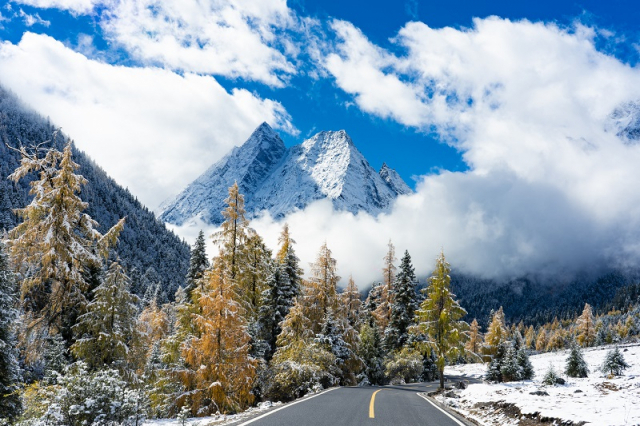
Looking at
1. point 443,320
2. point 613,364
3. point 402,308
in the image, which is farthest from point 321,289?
point 613,364

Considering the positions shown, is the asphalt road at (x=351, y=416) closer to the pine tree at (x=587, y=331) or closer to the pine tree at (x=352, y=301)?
the pine tree at (x=352, y=301)

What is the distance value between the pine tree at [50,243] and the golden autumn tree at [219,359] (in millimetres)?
6779

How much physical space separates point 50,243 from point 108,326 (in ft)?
26.8

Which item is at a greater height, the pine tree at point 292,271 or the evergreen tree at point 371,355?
the pine tree at point 292,271

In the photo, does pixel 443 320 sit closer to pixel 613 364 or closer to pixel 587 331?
pixel 613 364

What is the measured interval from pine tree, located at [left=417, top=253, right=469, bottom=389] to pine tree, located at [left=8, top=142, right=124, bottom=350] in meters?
23.0

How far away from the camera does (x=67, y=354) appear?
21297mm

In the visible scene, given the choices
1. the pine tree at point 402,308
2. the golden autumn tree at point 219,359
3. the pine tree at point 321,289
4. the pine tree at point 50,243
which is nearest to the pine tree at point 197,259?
the pine tree at point 321,289

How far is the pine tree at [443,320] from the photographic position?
2883 centimetres

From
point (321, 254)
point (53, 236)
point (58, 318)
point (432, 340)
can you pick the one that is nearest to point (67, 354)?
point (58, 318)

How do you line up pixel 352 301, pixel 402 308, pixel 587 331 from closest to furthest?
1. pixel 402 308
2. pixel 352 301
3. pixel 587 331

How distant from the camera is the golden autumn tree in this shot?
20.1 m

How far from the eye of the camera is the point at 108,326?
67.5 ft

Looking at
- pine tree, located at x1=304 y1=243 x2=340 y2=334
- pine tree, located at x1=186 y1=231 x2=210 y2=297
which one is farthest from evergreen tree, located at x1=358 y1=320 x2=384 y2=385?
pine tree, located at x1=186 y1=231 x2=210 y2=297
